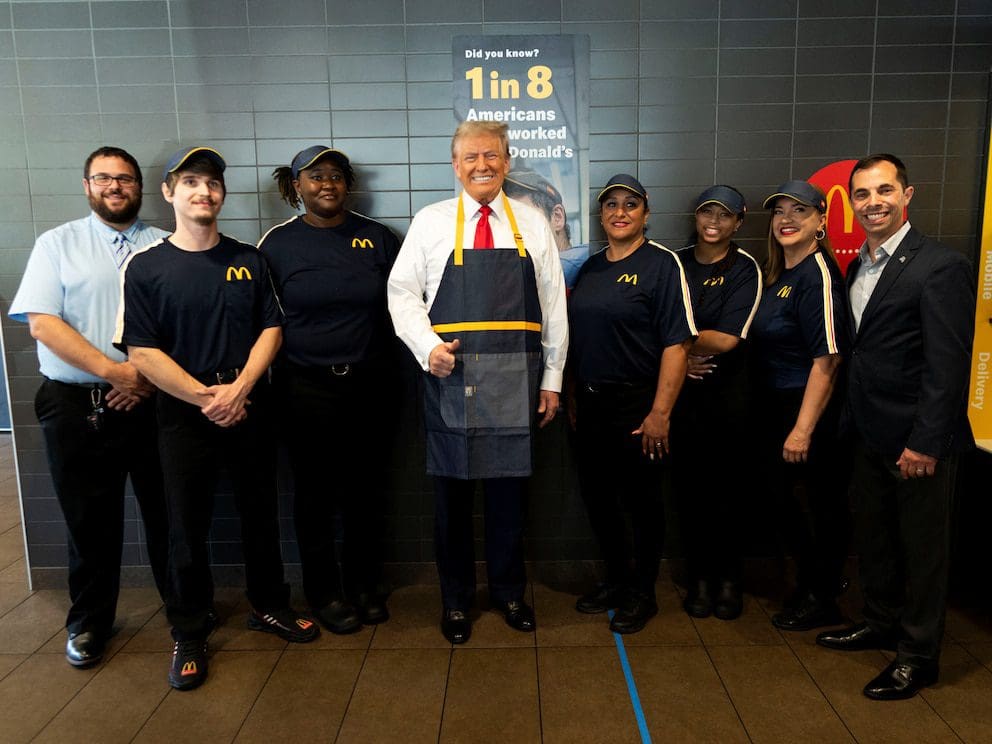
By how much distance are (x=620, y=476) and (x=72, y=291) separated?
2097 mm

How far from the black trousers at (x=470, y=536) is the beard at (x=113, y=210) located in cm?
150

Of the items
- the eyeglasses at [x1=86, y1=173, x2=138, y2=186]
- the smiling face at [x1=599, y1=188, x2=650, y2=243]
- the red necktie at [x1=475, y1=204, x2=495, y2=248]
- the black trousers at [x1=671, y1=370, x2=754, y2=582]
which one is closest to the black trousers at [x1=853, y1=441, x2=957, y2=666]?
the black trousers at [x1=671, y1=370, x2=754, y2=582]

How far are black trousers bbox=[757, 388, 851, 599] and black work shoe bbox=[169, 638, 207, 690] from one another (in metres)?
2.13

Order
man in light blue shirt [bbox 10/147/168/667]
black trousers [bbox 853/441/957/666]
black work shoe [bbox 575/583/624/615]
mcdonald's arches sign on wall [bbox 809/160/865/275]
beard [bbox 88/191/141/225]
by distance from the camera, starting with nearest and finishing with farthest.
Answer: black trousers [bbox 853/441/957/666] < man in light blue shirt [bbox 10/147/168/667] < beard [bbox 88/191/141/225] < black work shoe [bbox 575/583/624/615] < mcdonald's arches sign on wall [bbox 809/160/865/275]

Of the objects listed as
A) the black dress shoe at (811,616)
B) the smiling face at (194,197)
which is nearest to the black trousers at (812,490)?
the black dress shoe at (811,616)

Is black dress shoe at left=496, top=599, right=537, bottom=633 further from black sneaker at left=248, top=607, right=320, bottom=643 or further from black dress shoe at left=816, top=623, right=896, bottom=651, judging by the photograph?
black dress shoe at left=816, top=623, right=896, bottom=651

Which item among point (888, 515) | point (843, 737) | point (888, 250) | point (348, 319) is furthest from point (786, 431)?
point (348, 319)

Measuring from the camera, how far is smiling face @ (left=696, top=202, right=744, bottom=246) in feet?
8.51

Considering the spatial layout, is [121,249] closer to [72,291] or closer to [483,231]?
[72,291]

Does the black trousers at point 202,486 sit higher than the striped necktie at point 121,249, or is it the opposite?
the striped necktie at point 121,249

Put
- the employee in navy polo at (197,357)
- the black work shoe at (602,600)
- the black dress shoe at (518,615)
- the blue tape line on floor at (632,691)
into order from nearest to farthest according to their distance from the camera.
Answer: the blue tape line on floor at (632,691)
the employee in navy polo at (197,357)
the black dress shoe at (518,615)
the black work shoe at (602,600)

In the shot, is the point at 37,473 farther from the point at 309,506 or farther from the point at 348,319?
the point at 348,319

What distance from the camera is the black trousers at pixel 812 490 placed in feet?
8.03

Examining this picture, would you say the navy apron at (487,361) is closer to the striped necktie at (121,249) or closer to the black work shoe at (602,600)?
the black work shoe at (602,600)
